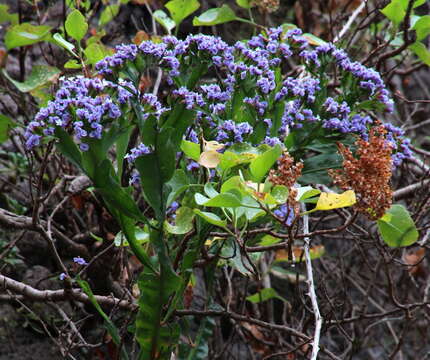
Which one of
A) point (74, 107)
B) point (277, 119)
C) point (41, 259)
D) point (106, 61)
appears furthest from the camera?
point (41, 259)

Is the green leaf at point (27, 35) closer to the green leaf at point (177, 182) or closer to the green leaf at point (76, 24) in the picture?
the green leaf at point (76, 24)

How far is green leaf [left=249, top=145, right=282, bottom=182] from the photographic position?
940 mm

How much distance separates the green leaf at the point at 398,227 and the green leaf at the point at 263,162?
25 cm

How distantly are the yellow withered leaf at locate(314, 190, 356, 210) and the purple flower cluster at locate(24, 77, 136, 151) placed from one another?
357mm

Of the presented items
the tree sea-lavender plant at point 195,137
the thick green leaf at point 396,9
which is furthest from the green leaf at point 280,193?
the thick green leaf at point 396,9

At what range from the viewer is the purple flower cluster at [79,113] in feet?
3.07

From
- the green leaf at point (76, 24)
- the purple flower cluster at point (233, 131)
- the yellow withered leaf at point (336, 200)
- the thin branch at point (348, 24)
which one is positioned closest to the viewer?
the yellow withered leaf at point (336, 200)

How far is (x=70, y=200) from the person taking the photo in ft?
5.94

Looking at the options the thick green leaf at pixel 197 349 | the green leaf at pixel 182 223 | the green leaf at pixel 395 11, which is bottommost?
the thick green leaf at pixel 197 349

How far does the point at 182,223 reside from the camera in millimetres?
1099

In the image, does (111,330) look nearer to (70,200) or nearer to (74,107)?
(74,107)

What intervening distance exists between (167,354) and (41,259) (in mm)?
994

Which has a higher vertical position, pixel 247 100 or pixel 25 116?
pixel 247 100

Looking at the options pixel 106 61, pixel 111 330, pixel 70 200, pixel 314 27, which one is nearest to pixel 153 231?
pixel 111 330
